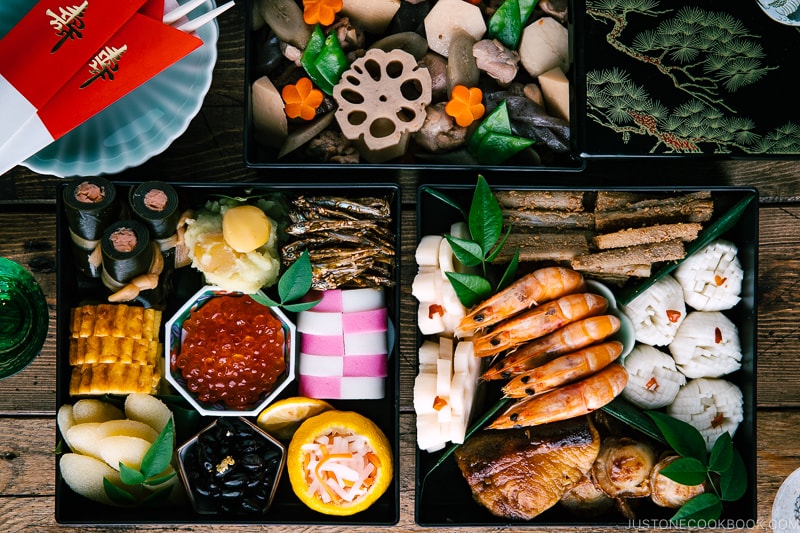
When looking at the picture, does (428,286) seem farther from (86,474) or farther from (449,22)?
(86,474)

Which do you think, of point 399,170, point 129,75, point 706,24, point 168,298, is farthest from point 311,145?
point 706,24

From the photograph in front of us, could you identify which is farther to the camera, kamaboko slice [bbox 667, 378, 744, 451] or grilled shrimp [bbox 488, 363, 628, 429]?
kamaboko slice [bbox 667, 378, 744, 451]

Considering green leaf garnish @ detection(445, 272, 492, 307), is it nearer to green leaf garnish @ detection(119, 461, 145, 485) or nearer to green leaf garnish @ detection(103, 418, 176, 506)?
green leaf garnish @ detection(103, 418, 176, 506)

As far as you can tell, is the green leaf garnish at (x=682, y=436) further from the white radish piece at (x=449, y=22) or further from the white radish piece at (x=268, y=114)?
the white radish piece at (x=268, y=114)

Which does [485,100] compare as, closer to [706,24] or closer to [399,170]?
[399,170]

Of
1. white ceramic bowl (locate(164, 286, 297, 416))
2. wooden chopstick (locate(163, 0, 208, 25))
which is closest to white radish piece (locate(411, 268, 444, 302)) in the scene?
white ceramic bowl (locate(164, 286, 297, 416))

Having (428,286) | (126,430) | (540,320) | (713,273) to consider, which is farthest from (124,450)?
(713,273)

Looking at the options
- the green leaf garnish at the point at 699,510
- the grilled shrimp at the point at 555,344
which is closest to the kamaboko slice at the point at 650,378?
the grilled shrimp at the point at 555,344
